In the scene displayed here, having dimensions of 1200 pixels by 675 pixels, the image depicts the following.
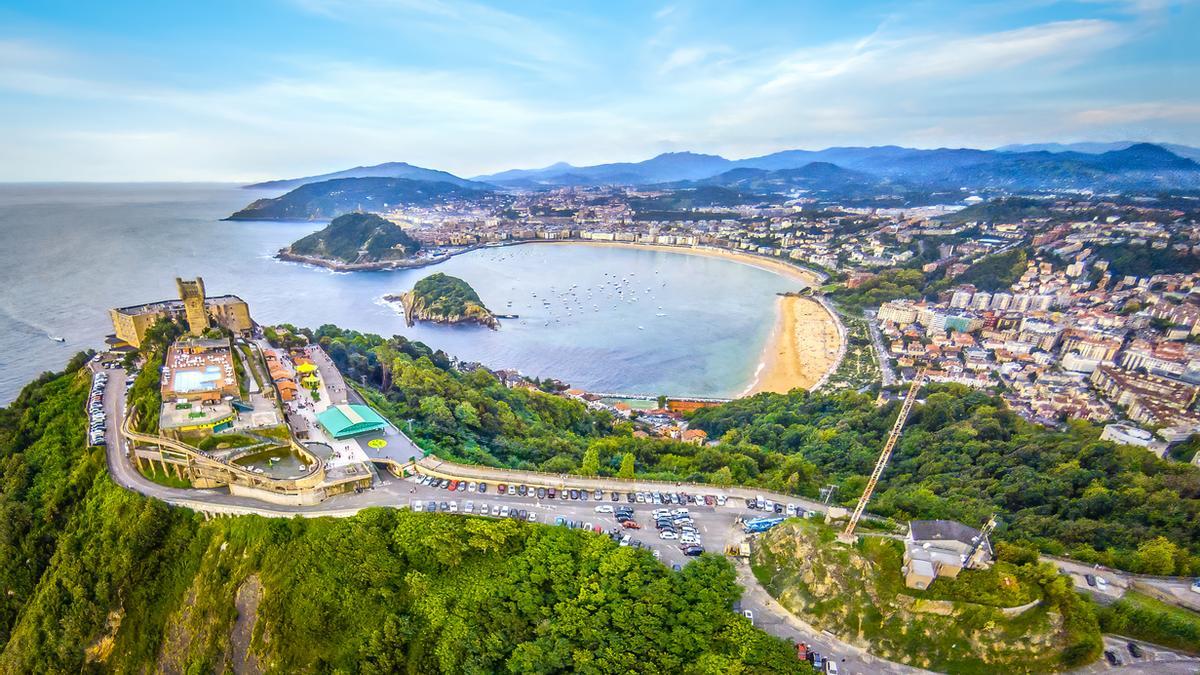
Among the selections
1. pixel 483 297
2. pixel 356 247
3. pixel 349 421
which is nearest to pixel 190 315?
pixel 349 421

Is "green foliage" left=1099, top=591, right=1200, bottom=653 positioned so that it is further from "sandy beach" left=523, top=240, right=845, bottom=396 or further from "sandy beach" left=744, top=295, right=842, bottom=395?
"sandy beach" left=744, top=295, right=842, bottom=395

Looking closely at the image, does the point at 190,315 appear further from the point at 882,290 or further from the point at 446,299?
the point at 882,290

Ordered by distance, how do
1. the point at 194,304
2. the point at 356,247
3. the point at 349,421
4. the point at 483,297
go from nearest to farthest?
1. the point at 349,421
2. the point at 194,304
3. the point at 483,297
4. the point at 356,247

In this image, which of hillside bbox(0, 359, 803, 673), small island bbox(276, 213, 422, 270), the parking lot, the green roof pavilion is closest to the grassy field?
hillside bbox(0, 359, 803, 673)

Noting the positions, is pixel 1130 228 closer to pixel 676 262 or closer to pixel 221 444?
pixel 676 262

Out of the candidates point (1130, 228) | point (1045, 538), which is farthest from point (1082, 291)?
point (1045, 538)

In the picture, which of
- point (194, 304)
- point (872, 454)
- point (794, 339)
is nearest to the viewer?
point (872, 454)
